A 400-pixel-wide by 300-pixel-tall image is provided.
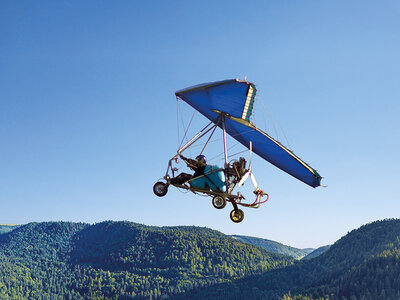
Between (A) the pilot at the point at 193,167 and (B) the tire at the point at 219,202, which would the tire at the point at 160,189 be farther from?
(B) the tire at the point at 219,202

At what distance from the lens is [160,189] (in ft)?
99.6

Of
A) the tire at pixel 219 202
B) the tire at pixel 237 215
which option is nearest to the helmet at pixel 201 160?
the tire at pixel 219 202

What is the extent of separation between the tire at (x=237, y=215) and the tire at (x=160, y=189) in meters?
5.17

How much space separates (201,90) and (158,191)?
26.1ft

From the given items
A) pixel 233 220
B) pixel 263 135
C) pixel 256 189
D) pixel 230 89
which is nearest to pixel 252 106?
pixel 230 89

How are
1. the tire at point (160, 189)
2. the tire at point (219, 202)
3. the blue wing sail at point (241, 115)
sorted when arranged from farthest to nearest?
the tire at point (160, 189), the tire at point (219, 202), the blue wing sail at point (241, 115)

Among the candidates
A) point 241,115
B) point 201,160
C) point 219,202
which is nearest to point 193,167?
point 201,160

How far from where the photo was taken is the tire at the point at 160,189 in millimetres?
30297

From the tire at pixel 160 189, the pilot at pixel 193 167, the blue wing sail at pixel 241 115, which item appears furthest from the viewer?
the tire at pixel 160 189

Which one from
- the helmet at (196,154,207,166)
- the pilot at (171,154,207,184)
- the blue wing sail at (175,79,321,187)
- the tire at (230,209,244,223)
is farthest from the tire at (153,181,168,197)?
the blue wing sail at (175,79,321,187)

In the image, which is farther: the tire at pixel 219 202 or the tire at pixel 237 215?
the tire at pixel 237 215

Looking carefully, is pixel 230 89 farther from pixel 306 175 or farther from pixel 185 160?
pixel 306 175

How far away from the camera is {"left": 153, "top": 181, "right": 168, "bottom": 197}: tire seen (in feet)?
99.4

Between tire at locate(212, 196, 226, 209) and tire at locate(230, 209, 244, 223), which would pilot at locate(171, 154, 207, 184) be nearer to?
tire at locate(212, 196, 226, 209)
